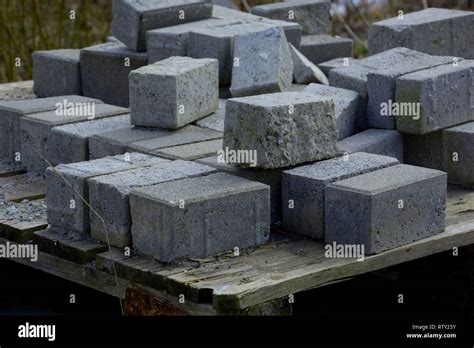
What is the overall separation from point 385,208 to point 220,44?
8.34 ft

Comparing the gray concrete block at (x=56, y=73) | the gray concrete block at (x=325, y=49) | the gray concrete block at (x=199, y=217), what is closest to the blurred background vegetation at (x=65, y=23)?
the gray concrete block at (x=56, y=73)

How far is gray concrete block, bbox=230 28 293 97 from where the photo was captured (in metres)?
7.94

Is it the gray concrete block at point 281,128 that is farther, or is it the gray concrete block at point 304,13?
the gray concrete block at point 304,13

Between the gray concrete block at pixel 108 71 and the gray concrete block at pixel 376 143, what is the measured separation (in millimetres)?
2200

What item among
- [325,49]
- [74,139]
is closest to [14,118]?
[74,139]

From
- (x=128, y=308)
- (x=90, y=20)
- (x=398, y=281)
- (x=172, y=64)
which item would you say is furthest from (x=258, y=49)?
(x=90, y=20)

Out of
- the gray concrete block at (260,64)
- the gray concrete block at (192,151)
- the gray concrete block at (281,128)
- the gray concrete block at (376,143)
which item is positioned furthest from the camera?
the gray concrete block at (260,64)

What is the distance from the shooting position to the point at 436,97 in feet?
24.1

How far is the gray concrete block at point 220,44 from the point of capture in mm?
8383

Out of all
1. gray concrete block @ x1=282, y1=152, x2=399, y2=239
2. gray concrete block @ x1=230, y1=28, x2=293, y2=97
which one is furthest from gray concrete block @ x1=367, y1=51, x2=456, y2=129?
gray concrete block @ x1=282, y1=152, x2=399, y2=239

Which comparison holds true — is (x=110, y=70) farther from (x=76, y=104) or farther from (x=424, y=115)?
(x=424, y=115)

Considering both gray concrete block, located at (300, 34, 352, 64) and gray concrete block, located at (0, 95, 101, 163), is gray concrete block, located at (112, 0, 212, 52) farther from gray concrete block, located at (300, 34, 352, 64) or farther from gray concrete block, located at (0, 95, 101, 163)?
gray concrete block, located at (300, 34, 352, 64)

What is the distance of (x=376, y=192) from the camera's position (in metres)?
6.19

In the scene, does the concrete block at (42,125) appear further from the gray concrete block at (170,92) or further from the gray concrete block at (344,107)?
the gray concrete block at (344,107)
